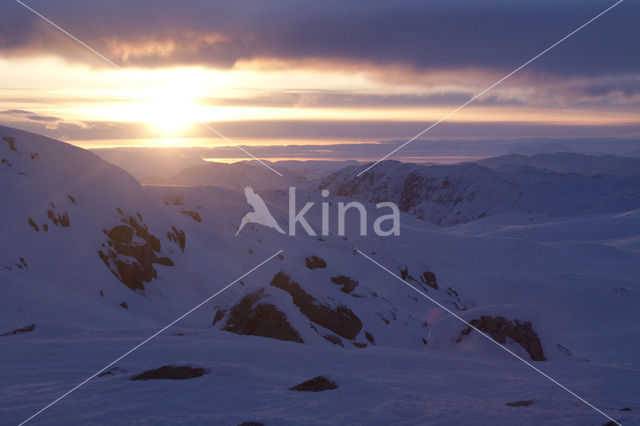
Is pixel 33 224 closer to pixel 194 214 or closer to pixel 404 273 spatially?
pixel 194 214

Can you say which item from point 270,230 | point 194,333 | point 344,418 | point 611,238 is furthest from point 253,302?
point 611,238

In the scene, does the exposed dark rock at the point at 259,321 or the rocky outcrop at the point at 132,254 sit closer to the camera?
the exposed dark rock at the point at 259,321

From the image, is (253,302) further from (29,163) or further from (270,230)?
(270,230)

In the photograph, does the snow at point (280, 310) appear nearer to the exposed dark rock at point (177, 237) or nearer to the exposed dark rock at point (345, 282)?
the exposed dark rock at point (345, 282)

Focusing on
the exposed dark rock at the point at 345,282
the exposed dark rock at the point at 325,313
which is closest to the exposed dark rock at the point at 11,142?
the exposed dark rock at the point at 325,313

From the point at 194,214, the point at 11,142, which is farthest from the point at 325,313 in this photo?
the point at 194,214

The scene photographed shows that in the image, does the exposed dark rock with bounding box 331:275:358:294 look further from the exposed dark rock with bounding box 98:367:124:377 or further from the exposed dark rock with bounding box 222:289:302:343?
the exposed dark rock with bounding box 98:367:124:377

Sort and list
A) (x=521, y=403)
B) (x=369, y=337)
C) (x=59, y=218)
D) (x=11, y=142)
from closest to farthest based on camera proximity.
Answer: (x=521, y=403) < (x=369, y=337) < (x=59, y=218) < (x=11, y=142)
